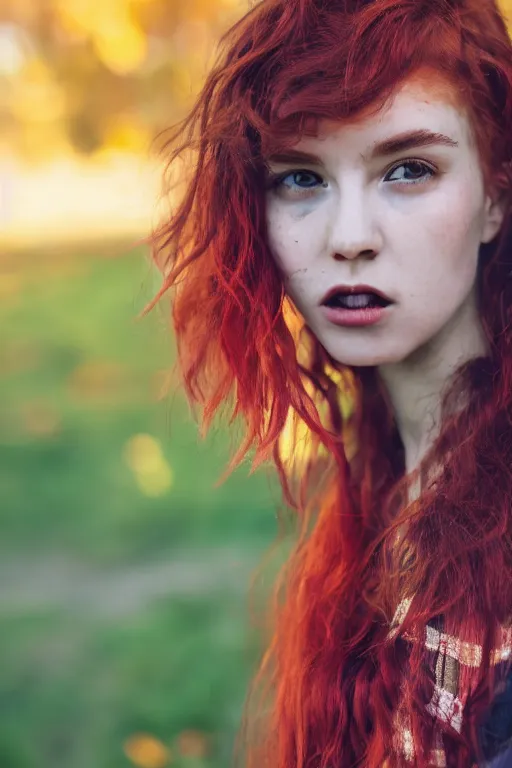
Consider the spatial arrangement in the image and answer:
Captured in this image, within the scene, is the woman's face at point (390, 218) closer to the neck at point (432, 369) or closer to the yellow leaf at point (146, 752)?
the neck at point (432, 369)

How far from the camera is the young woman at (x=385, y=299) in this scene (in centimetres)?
99

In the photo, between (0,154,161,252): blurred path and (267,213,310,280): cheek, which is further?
(0,154,161,252): blurred path

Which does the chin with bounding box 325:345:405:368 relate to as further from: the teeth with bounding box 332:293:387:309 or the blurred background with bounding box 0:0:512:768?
the blurred background with bounding box 0:0:512:768

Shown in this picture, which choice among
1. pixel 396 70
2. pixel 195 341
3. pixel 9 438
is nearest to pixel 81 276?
pixel 9 438

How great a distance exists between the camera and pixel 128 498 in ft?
11.8

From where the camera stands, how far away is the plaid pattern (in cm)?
94

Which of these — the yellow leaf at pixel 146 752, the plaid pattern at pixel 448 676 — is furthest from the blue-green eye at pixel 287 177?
the yellow leaf at pixel 146 752

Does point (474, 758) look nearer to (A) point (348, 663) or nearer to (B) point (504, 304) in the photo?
(A) point (348, 663)

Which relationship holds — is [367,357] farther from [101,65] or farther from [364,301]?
[101,65]

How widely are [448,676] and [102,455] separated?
117 inches

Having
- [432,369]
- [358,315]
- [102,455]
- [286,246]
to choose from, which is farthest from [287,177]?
[102,455]

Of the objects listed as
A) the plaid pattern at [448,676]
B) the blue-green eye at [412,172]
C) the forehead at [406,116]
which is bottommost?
the plaid pattern at [448,676]

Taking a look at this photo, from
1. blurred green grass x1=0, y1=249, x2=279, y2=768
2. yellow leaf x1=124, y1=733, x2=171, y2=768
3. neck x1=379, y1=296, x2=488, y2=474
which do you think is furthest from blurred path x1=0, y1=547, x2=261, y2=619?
neck x1=379, y1=296, x2=488, y2=474

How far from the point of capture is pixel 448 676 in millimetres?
974
